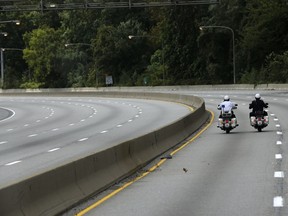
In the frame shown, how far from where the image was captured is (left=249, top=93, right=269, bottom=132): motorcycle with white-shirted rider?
28.4 m

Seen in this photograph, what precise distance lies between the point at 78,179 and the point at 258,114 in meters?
17.4

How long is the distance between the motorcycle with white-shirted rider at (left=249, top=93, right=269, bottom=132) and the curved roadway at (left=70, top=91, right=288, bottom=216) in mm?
4032

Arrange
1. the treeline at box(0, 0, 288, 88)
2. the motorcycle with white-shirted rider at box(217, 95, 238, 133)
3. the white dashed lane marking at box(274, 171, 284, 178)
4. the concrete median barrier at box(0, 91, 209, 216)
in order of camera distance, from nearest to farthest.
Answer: the concrete median barrier at box(0, 91, 209, 216) → the white dashed lane marking at box(274, 171, 284, 178) → the motorcycle with white-shirted rider at box(217, 95, 238, 133) → the treeline at box(0, 0, 288, 88)

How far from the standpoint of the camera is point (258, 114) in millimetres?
28688

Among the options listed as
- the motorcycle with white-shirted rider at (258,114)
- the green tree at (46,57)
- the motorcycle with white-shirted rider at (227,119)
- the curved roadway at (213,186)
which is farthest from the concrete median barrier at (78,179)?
the green tree at (46,57)

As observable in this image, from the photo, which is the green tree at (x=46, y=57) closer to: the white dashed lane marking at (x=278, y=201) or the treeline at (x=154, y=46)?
the treeline at (x=154, y=46)

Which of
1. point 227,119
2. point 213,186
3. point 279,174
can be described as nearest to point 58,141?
point 227,119

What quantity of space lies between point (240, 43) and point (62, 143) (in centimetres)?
7650

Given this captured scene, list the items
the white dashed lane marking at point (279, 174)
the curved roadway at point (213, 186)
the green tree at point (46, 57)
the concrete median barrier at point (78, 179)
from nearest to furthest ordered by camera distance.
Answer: the concrete median barrier at point (78, 179) → the curved roadway at point (213, 186) → the white dashed lane marking at point (279, 174) → the green tree at point (46, 57)

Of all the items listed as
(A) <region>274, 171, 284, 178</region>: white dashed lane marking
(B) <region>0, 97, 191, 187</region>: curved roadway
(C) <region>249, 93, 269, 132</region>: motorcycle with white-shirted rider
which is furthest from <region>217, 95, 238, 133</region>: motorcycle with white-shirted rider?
(A) <region>274, 171, 284, 178</region>: white dashed lane marking

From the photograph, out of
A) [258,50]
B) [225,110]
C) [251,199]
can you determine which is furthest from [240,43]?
[251,199]

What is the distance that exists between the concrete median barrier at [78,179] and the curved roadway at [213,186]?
0.30 meters

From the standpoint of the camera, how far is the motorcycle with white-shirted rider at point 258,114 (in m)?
28.4

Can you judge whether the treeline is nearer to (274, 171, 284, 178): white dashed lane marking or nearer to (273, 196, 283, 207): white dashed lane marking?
(274, 171, 284, 178): white dashed lane marking
